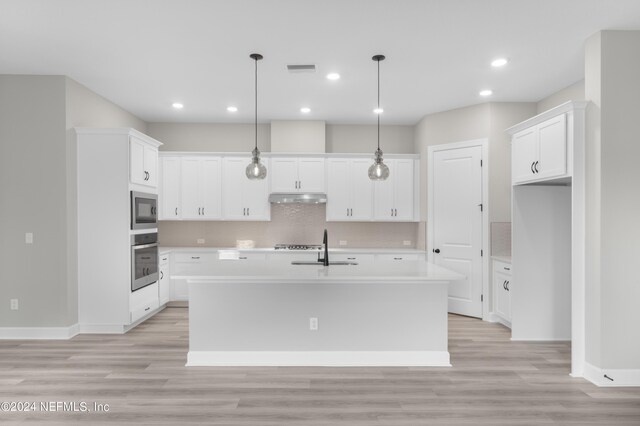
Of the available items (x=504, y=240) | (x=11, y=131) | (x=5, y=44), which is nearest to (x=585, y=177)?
(x=504, y=240)

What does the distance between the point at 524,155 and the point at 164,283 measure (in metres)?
5.09

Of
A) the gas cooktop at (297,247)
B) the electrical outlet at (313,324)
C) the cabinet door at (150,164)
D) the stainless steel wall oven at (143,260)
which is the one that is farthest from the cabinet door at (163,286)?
the electrical outlet at (313,324)

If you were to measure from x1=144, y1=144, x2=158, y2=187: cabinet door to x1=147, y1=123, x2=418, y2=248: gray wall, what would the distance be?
4.09ft

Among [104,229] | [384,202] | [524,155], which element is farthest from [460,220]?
[104,229]

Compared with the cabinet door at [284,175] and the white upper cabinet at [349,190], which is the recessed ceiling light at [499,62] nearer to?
the white upper cabinet at [349,190]

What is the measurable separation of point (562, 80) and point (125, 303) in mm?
5786

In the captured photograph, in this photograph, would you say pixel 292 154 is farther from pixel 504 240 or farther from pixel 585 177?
pixel 585 177

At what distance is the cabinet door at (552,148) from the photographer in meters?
3.35

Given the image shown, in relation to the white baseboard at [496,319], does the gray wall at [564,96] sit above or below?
above

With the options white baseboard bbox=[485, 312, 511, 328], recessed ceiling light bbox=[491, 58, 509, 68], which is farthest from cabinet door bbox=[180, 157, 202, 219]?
white baseboard bbox=[485, 312, 511, 328]

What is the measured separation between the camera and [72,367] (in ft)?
11.3

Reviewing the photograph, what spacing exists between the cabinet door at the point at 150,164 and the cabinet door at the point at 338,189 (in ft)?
8.49

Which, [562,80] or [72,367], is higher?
[562,80]

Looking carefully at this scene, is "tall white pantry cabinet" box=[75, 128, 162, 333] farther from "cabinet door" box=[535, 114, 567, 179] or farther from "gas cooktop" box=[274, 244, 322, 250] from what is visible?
"cabinet door" box=[535, 114, 567, 179]
